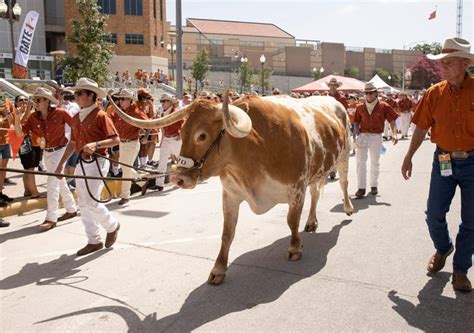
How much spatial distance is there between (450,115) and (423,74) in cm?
8015

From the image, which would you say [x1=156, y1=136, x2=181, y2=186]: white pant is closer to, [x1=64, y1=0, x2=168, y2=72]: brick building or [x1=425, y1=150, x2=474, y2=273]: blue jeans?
[x1=425, y1=150, x2=474, y2=273]: blue jeans

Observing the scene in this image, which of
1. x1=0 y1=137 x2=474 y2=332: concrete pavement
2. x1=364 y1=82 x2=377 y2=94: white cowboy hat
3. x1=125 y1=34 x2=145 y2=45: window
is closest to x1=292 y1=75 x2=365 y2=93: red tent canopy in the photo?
x1=364 y1=82 x2=377 y2=94: white cowboy hat

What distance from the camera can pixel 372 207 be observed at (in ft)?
24.8

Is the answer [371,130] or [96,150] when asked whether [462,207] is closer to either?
[96,150]

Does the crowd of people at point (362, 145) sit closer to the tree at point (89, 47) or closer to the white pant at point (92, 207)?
the white pant at point (92, 207)

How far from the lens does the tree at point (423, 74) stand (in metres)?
75.4

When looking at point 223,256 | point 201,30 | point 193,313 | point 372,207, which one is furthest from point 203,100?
point 201,30

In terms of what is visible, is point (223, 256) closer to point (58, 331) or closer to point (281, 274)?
point (281, 274)

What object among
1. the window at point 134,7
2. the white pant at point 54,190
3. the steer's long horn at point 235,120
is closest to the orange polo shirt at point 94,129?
the white pant at point 54,190

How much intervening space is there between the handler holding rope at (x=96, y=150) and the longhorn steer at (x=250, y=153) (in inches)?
54.6

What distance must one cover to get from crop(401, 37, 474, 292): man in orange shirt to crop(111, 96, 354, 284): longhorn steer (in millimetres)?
1298

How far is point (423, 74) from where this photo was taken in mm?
77125

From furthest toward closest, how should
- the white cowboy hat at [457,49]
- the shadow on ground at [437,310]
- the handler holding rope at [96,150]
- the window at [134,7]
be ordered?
the window at [134,7]
the handler holding rope at [96,150]
the white cowboy hat at [457,49]
the shadow on ground at [437,310]

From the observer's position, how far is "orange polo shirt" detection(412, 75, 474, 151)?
407 centimetres
